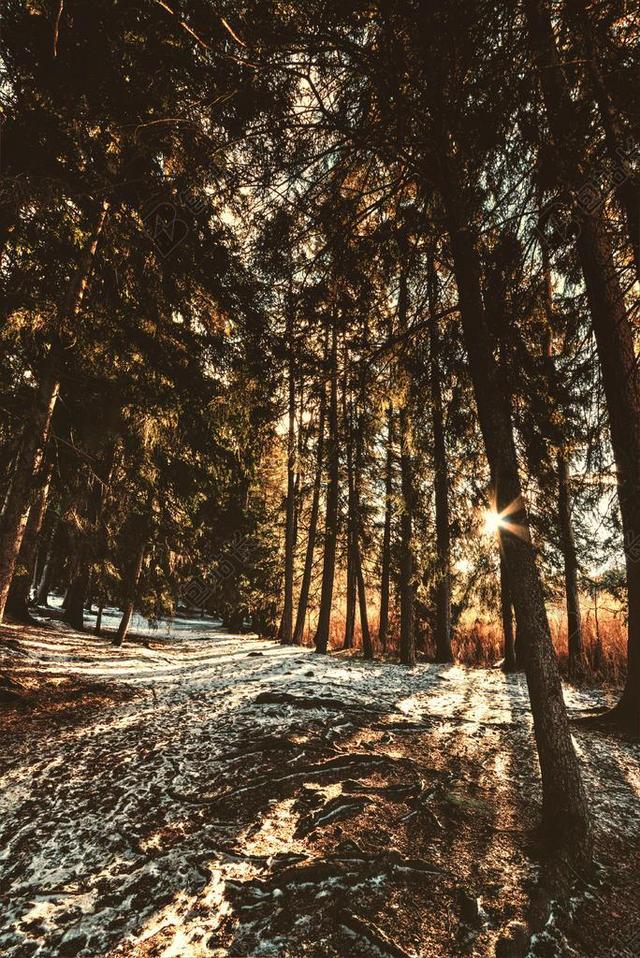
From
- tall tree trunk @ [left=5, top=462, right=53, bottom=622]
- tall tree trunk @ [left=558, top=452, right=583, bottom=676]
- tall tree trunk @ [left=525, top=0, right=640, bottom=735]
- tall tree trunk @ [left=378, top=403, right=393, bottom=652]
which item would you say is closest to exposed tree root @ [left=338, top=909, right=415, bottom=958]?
tall tree trunk @ [left=525, top=0, right=640, bottom=735]

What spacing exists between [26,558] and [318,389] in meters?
9.18

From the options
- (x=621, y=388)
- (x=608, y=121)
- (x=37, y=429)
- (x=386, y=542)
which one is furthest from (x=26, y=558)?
(x=608, y=121)

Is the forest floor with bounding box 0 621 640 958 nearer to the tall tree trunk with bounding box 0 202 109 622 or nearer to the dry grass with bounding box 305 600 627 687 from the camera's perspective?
the tall tree trunk with bounding box 0 202 109 622

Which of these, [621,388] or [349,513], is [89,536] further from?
[621,388]

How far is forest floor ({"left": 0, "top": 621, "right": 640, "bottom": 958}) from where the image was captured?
2.25 m

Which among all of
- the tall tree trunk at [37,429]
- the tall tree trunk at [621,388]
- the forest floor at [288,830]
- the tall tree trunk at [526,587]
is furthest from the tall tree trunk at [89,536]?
the tall tree trunk at [621,388]

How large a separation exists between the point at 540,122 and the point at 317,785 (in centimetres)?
576

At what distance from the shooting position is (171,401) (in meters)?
6.77

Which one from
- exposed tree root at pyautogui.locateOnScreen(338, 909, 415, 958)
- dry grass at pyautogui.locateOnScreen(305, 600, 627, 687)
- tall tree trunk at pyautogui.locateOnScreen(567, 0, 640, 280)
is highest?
tall tree trunk at pyautogui.locateOnScreen(567, 0, 640, 280)

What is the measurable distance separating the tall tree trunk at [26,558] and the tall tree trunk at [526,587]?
8.03 metres

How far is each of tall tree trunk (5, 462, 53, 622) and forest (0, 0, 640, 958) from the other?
2603mm

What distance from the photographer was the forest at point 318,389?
8.60ft

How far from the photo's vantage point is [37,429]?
Answer: 5.92 meters

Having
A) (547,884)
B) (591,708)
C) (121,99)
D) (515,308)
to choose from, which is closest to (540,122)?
(515,308)
